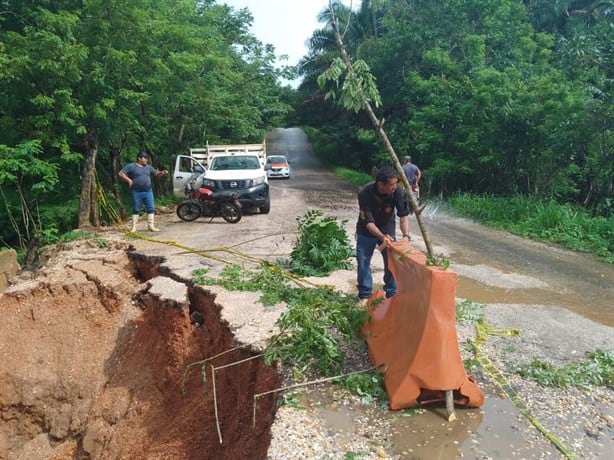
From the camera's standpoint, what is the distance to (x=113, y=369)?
7.15 meters

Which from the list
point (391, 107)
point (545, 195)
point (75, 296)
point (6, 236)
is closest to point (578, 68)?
point (545, 195)

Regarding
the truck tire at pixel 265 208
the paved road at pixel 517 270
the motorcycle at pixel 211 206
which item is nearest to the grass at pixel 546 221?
the paved road at pixel 517 270

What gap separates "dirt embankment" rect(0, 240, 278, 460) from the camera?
5.38 m

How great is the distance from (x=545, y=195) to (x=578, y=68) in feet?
12.1

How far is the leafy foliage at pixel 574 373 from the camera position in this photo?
4.38 meters

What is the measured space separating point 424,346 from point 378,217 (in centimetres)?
211

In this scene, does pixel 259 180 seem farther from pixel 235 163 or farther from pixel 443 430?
pixel 443 430

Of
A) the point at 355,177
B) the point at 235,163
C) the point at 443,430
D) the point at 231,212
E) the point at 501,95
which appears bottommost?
the point at 443,430

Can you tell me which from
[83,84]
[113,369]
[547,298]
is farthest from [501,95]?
[113,369]

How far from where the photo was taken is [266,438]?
4.01 m

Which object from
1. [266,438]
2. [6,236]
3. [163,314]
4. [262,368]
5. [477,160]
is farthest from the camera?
[477,160]

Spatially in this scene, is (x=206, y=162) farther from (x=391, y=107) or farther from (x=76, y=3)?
(x=391, y=107)

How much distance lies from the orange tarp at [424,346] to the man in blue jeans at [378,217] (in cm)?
109

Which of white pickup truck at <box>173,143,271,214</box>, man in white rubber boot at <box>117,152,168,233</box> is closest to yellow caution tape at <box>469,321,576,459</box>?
man in white rubber boot at <box>117,152,168,233</box>
